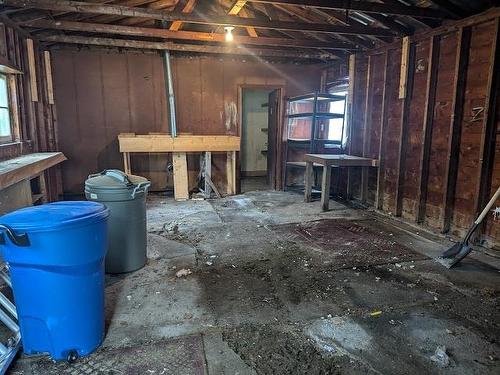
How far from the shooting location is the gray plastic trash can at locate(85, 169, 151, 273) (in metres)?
2.69

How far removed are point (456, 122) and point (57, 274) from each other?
162 inches

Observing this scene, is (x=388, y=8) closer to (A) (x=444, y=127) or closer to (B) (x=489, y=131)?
(A) (x=444, y=127)

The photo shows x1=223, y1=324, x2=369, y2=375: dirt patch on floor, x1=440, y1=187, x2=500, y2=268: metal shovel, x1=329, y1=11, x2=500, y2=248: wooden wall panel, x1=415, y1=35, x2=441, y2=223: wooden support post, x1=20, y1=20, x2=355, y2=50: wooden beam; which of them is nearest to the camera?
x1=223, y1=324, x2=369, y2=375: dirt patch on floor

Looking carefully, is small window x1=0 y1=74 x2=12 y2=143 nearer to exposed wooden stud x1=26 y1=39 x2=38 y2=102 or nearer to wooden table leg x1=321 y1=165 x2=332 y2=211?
exposed wooden stud x1=26 y1=39 x2=38 y2=102

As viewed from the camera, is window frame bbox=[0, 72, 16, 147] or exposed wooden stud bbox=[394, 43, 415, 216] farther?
exposed wooden stud bbox=[394, 43, 415, 216]

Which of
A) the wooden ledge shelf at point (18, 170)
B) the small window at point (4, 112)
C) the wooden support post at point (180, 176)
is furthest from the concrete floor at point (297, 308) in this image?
the small window at point (4, 112)

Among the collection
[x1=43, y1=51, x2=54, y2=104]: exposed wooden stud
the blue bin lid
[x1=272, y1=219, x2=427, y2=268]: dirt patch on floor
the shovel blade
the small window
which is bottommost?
[x1=272, y1=219, x2=427, y2=268]: dirt patch on floor

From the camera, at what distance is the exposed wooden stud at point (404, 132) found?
14.7ft

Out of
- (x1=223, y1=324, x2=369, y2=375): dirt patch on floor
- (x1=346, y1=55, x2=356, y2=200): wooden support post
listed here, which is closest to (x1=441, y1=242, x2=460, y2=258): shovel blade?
(x1=223, y1=324, x2=369, y2=375): dirt patch on floor

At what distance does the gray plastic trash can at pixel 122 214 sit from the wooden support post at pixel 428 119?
11.2 feet

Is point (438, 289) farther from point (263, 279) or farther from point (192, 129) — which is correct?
point (192, 129)

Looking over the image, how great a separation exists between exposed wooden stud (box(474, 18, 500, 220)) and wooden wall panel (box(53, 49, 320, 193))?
3.68 m

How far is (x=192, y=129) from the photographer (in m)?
6.33

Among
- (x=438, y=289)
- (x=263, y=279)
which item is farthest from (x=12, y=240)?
(x=438, y=289)
